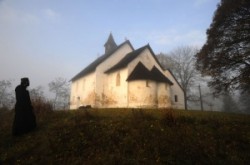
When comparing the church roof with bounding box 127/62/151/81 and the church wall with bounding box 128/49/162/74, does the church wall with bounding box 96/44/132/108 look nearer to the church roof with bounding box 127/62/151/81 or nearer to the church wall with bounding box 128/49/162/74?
the church wall with bounding box 128/49/162/74

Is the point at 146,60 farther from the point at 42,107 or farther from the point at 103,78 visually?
the point at 42,107

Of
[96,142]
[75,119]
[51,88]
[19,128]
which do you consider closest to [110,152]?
[96,142]

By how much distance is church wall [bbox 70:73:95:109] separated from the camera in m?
29.3

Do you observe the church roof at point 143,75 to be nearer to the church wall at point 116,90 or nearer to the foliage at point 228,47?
the church wall at point 116,90

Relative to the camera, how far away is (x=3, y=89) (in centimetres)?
4844

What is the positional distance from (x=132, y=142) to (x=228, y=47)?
380 inches

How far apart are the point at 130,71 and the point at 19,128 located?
16.9 meters

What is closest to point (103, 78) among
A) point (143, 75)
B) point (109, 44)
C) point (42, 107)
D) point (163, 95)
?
point (143, 75)

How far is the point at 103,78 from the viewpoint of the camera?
28.8 m

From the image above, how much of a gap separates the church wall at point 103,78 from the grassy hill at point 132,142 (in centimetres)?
1641

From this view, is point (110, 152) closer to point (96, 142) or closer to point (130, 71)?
point (96, 142)

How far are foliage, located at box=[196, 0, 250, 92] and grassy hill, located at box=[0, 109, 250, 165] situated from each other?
3662mm

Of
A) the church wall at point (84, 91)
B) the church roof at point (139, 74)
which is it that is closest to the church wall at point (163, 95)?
the church roof at point (139, 74)

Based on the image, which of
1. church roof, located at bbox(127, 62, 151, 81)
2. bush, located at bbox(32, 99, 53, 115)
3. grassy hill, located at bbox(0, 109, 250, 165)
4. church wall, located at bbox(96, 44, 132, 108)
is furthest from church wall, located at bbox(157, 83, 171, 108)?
bush, located at bbox(32, 99, 53, 115)
